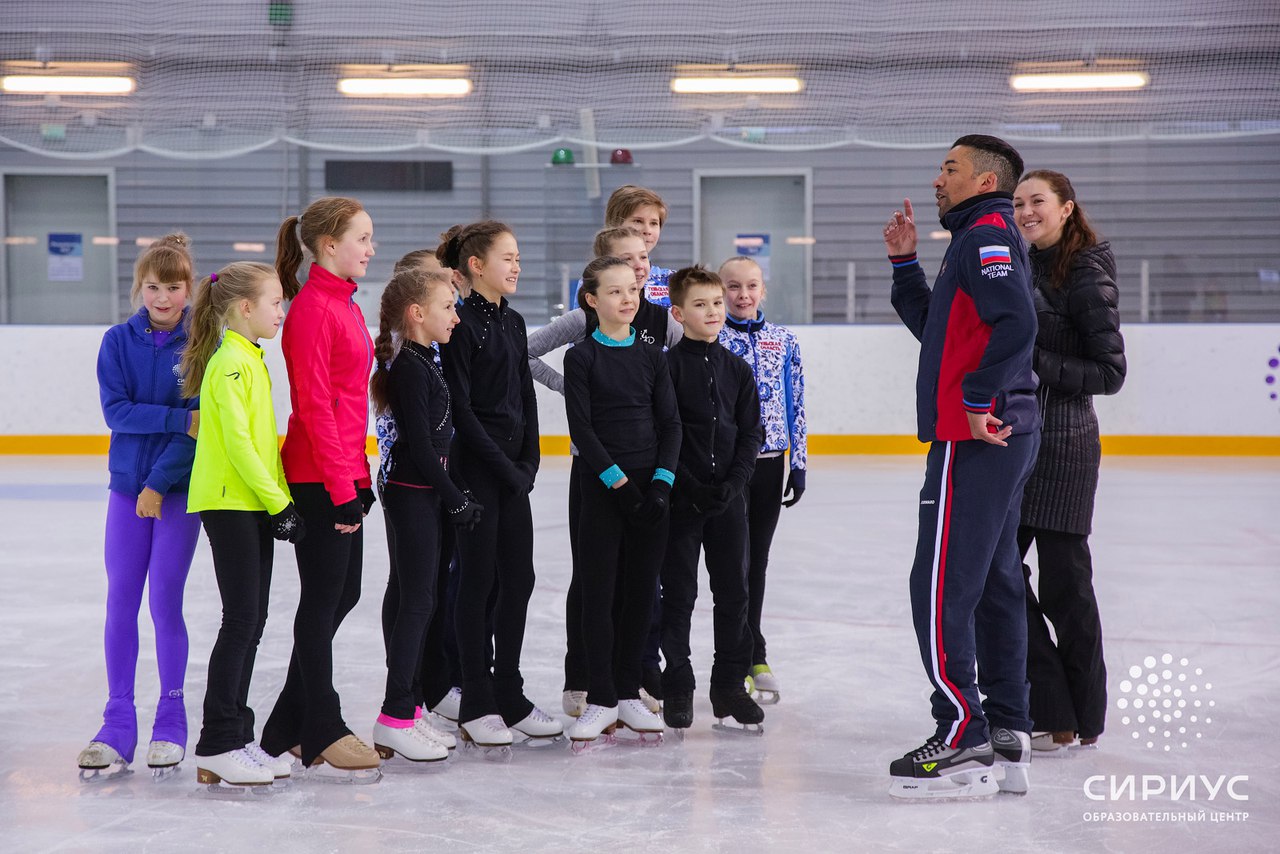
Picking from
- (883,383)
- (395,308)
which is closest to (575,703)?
(395,308)

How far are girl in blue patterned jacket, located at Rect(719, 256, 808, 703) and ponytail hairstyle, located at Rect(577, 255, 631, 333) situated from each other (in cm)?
41

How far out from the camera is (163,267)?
2.68 metres

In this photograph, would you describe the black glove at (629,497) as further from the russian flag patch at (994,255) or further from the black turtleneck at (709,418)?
the russian flag patch at (994,255)

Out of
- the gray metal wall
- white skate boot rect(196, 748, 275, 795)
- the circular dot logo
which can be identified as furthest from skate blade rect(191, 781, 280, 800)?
the gray metal wall

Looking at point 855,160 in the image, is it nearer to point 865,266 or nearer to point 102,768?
point 865,266

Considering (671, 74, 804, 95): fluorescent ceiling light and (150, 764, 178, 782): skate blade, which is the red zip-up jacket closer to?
(150, 764, 178, 782): skate blade

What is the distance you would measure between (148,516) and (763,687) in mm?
1542

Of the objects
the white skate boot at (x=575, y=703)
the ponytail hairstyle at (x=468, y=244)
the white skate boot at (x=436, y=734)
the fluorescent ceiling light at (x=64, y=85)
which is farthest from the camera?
the fluorescent ceiling light at (x=64, y=85)

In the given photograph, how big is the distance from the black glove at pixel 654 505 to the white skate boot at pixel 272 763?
2.95 feet

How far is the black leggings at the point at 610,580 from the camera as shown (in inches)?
113

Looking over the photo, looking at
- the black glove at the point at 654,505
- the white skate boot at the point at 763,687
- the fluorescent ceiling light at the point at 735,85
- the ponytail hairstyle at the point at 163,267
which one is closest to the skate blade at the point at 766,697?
the white skate boot at the point at 763,687

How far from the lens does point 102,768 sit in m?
2.64

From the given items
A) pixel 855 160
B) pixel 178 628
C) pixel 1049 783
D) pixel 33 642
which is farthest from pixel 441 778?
pixel 855 160

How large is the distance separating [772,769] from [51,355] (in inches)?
308
